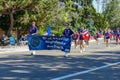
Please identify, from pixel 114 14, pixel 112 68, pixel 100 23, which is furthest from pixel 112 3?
pixel 112 68

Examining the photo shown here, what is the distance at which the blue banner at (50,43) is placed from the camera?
20.6 meters

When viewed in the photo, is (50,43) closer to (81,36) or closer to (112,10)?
(81,36)

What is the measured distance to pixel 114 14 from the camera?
89.5 meters

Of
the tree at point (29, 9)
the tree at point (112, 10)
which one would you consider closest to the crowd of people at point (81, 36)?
the tree at point (29, 9)

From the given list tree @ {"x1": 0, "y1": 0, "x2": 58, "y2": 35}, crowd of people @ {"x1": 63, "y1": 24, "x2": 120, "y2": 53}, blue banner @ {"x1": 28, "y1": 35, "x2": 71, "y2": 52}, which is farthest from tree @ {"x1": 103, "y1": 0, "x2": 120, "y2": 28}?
blue banner @ {"x1": 28, "y1": 35, "x2": 71, "y2": 52}

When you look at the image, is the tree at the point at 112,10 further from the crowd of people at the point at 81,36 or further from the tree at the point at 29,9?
the crowd of people at the point at 81,36

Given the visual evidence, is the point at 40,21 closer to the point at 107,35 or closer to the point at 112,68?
the point at 107,35

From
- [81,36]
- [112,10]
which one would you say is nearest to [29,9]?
[81,36]

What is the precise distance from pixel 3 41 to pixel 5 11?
11.0 feet

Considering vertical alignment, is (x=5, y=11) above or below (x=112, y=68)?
above

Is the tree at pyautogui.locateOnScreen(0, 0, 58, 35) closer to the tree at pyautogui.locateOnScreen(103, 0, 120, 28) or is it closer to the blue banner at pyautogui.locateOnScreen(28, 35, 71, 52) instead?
the blue banner at pyautogui.locateOnScreen(28, 35, 71, 52)

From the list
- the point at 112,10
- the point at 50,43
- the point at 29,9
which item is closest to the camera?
the point at 50,43

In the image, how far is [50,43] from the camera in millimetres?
20922

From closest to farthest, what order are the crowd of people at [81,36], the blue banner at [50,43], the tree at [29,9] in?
the blue banner at [50,43], the crowd of people at [81,36], the tree at [29,9]
